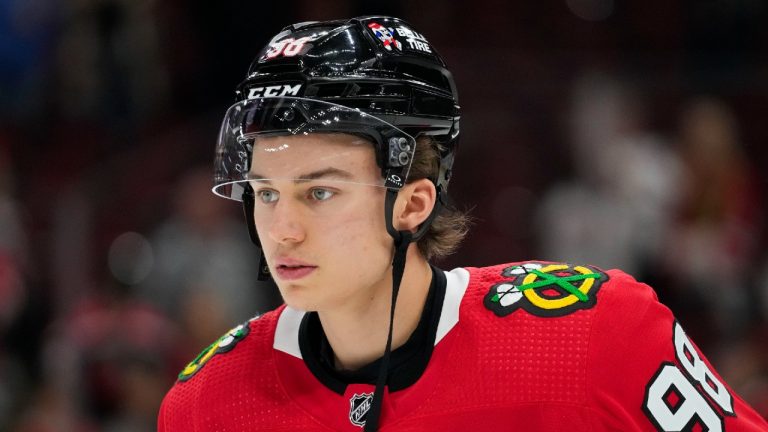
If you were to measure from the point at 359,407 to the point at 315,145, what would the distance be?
27.7 inches

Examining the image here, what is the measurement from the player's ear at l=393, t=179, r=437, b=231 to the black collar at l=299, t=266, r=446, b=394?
21 centimetres

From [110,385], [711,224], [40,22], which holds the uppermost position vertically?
[711,224]

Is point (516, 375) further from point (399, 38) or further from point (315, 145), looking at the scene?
point (399, 38)

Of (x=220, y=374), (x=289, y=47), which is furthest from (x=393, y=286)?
(x=289, y=47)

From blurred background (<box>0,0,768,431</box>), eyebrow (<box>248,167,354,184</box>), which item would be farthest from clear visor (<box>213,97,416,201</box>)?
A: blurred background (<box>0,0,768,431</box>)

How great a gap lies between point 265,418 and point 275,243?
512 millimetres

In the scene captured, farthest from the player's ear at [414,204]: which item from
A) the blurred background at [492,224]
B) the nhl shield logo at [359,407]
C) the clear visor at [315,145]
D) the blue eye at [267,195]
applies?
the blurred background at [492,224]

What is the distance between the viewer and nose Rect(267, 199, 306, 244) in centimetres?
278

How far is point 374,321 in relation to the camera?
119 inches

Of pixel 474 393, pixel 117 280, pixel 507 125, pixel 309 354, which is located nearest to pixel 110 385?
pixel 117 280

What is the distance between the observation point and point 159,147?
639 centimetres

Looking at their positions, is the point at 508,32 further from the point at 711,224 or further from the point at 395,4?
the point at 711,224

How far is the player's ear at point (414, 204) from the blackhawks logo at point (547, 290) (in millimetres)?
292

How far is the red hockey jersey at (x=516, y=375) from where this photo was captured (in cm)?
278
